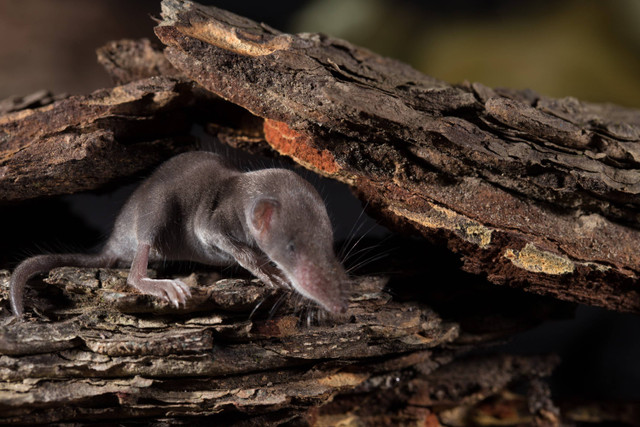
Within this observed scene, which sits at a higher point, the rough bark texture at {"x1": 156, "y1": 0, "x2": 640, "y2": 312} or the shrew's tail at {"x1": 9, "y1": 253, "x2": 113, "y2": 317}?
the rough bark texture at {"x1": 156, "y1": 0, "x2": 640, "y2": 312}

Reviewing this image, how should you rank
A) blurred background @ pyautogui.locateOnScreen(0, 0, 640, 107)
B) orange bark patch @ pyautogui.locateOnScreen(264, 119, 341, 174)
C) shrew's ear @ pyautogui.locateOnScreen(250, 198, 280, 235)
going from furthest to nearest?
blurred background @ pyautogui.locateOnScreen(0, 0, 640, 107), orange bark patch @ pyautogui.locateOnScreen(264, 119, 341, 174), shrew's ear @ pyautogui.locateOnScreen(250, 198, 280, 235)

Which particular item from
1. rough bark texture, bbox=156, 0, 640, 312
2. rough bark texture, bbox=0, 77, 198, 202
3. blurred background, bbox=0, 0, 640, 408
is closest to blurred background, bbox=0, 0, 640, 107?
blurred background, bbox=0, 0, 640, 408

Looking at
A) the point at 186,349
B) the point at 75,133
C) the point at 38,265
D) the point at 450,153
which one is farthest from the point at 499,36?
the point at 38,265

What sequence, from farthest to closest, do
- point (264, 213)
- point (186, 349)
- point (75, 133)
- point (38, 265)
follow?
point (75, 133)
point (38, 265)
point (264, 213)
point (186, 349)

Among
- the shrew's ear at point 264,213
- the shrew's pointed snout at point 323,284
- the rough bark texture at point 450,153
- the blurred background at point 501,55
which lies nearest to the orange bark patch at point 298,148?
the rough bark texture at point 450,153

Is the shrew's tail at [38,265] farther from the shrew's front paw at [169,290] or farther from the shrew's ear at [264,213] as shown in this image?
the shrew's ear at [264,213]

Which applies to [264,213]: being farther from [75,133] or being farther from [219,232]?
[75,133]

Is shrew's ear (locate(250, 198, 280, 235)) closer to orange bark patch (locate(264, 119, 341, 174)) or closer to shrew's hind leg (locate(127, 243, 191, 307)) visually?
orange bark patch (locate(264, 119, 341, 174))
